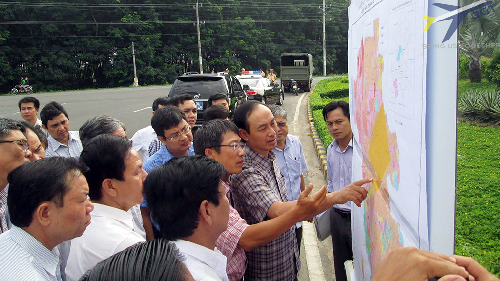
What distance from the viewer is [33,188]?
4.79 feet

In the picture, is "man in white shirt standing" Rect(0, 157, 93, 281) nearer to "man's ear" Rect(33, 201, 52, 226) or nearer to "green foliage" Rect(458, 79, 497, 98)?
"man's ear" Rect(33, 201, 52, 226)

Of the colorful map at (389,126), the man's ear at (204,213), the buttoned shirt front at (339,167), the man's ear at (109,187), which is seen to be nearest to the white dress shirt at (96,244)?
the man's ear at (109,187)

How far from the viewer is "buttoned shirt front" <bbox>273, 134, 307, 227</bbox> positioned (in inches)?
113

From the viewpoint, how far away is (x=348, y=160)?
8.83 feet

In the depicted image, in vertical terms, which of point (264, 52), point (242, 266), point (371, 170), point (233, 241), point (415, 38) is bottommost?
point (242, 266)

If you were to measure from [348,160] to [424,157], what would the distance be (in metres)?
1.86

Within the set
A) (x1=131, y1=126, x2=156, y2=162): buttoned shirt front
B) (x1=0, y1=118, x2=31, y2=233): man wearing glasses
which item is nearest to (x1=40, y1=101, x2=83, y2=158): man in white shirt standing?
(x1=131, y1=126, x2=156, y2=162): buttoned shirt front

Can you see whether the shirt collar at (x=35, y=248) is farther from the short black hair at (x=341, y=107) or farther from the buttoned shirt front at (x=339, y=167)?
the short black hair at (x=341, y=107)

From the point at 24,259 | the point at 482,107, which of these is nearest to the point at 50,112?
the point at 24,259

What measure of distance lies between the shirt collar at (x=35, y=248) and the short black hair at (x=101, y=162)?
37 cm

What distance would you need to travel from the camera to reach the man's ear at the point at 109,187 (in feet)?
5.97

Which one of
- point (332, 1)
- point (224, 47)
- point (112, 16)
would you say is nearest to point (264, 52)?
point (224, 47)

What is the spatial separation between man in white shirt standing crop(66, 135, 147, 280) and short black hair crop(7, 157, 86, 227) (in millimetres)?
226

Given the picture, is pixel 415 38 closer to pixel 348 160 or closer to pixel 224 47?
pixel 348 160
